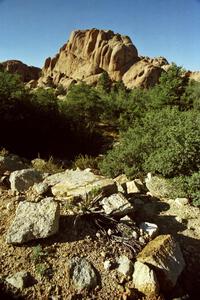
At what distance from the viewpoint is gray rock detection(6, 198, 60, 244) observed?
4.27 metres

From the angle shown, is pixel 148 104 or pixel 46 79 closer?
pixel 148 104

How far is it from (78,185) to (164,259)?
7.30 feet

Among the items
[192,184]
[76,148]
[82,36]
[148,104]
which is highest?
[82,36]

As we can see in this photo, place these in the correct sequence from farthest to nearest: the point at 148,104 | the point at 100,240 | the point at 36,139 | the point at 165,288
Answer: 1. the point at 148,104
2. the point at 36,139
3. the point at 100,240
4. the point at 165,288

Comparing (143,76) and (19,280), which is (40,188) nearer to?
(19,280)

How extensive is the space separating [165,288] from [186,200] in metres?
2.62

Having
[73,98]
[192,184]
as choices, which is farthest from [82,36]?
[192,184]

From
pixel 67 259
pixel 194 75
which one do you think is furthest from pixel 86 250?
pixel 194 75

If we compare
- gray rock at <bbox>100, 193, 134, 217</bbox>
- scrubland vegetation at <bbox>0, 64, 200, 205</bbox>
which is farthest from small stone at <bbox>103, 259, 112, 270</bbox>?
scrubland vegetation at <bbox>0, 64, 200, 205</bbox>

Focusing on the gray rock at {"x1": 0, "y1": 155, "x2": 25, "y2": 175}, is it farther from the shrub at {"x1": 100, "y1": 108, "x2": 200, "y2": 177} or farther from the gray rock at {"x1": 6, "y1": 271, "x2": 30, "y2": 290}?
the gray rock at {"x1": 6, "y1": 271, "x2": 30, "y2": 290}

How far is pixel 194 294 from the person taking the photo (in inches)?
176

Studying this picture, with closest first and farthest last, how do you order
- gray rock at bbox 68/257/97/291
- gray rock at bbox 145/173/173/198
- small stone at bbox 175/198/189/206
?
gray rock at bbox 68/257/97/291 < small stone at bbox 175/198/189/206 < gray rock at bbox 145/173/173/198

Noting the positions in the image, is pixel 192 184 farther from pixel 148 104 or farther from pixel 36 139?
pixel 148 104

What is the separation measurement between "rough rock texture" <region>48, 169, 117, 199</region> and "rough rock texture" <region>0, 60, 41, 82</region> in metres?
61.8
